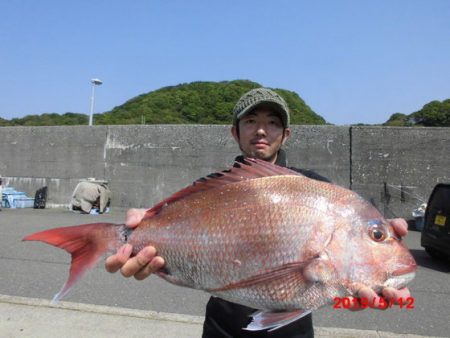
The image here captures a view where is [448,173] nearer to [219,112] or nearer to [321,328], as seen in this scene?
[321,328]

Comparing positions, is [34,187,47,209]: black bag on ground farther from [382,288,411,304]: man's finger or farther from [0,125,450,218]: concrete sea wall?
[382,288,411,304]: man's finger

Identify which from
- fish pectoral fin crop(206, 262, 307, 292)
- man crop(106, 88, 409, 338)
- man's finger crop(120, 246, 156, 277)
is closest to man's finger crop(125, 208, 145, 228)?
man crop(106, 88, 409, 338)

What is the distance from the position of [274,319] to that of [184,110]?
176ft

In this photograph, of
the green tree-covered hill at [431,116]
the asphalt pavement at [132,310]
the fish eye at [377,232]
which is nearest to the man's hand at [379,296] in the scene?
the fish eye at [377,232]

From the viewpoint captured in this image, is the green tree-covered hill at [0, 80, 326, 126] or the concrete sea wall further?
the green tree-covered hill at [0, 80, 326, 126]

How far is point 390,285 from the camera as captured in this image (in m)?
1.49

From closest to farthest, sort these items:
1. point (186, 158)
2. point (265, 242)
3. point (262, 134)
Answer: point (265, 242)
point (262, 134)
point (186, 158)

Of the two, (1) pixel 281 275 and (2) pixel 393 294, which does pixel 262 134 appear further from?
(2) pixel 393 294

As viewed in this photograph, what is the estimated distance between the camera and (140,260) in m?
1.75

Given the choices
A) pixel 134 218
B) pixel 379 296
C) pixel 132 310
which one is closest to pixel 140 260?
pixel 134 218

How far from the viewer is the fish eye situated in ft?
5.11

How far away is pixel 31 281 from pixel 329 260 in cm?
527

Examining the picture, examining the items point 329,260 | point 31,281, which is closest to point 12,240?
point 31,281

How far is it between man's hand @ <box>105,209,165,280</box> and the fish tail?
0.13ft
